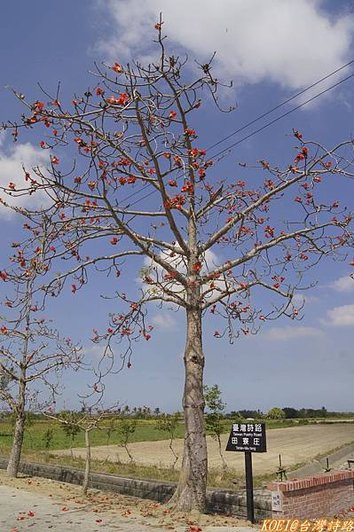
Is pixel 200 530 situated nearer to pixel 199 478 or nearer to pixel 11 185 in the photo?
pixel 199 478

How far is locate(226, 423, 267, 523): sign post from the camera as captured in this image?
8.06 meters

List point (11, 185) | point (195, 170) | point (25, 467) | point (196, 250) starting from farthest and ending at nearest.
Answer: point (25, 467), point (196, 250), point (195, 170), point (11, 185)

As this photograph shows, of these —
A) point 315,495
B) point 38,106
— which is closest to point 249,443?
point 315,495

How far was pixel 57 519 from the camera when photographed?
26.8 feet

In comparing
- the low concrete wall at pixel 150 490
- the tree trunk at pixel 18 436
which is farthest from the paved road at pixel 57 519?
the tree trunk at pixel 18 436

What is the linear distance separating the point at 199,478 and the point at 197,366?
66.7 inches

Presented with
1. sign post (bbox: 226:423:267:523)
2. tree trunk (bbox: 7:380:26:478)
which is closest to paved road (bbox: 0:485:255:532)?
sign post (bbox: 226:423:267:523)

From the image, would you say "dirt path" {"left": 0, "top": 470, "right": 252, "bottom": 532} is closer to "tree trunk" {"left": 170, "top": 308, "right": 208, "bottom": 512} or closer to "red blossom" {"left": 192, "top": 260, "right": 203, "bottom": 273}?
"tree trunk" {"left": 170, "top": 308, "right": 208, "bottom": 512}

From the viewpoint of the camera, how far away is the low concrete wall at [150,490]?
848 centimetres

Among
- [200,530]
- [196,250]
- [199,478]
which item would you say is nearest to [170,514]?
[199,478]

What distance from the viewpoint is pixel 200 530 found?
705 cm

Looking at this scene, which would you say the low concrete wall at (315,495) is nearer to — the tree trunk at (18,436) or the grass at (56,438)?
the tree trunk at (18,436)

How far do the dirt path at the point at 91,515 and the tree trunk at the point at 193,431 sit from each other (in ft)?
0.92

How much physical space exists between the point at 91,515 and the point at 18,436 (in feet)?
20.5
